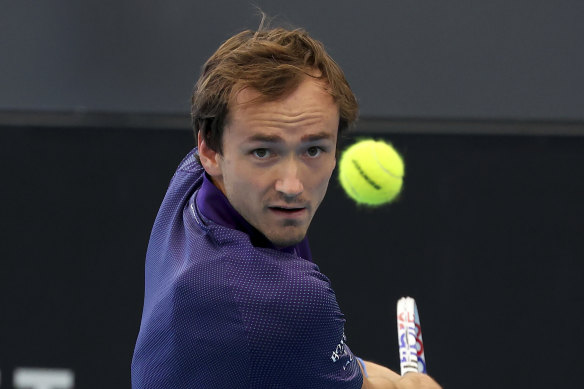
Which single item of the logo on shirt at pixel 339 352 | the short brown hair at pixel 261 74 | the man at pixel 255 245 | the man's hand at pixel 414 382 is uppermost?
the short brown hair at pixel 261 74

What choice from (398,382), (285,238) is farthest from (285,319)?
(398,382)

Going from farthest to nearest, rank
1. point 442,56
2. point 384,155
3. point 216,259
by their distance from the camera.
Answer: point 442,56 < point 384,155 < point 216,259

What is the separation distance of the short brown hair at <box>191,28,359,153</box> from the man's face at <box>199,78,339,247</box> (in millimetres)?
20

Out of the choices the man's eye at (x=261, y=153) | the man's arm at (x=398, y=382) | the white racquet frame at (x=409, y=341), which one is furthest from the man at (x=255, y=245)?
the white racquet frame at (x=409, y=341)

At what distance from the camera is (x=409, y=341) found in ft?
8.03

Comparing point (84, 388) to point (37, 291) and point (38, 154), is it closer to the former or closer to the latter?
point (37, 291)

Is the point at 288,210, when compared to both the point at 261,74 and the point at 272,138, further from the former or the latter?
the point at 261,74

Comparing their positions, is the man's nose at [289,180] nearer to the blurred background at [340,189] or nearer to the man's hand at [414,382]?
the man's hand at [414,382]

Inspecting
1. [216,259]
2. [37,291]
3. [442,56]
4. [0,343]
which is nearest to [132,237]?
[37,291]

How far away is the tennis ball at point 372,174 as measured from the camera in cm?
289

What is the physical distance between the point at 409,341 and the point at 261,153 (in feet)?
3.21

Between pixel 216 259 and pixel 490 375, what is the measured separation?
222 cm

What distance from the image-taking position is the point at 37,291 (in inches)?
142

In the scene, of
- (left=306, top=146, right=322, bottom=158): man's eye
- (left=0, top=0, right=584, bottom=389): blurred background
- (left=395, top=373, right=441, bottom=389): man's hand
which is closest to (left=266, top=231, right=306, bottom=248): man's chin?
(left=306, top=146, right=322, bottom=158): man's eye
